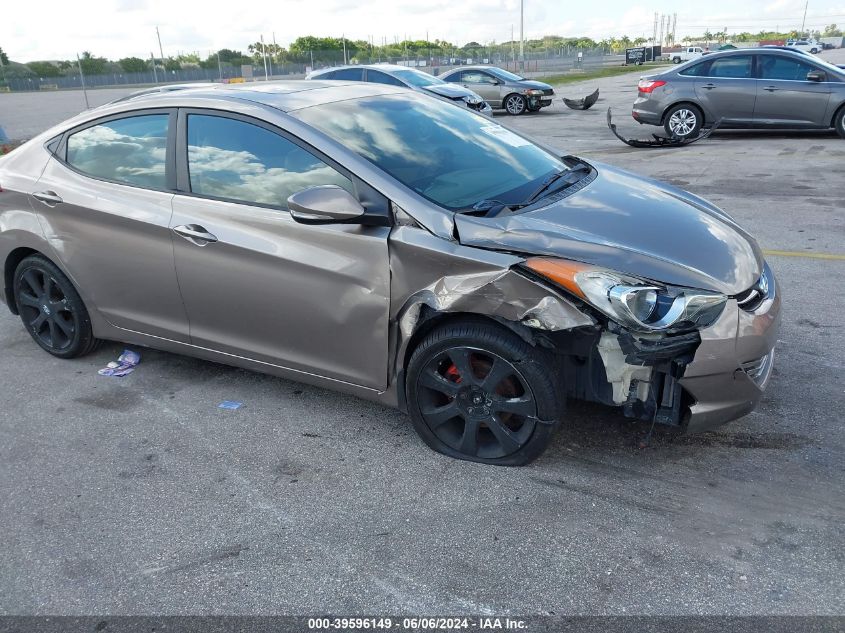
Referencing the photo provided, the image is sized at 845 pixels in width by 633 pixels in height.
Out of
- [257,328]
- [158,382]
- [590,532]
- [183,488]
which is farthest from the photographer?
[158,382]

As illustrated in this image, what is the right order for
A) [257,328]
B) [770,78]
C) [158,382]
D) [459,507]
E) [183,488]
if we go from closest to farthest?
[459,507] → [183,488] → [257,328] → [158,382] → [770,78]

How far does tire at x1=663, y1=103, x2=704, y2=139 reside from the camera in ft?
43.4

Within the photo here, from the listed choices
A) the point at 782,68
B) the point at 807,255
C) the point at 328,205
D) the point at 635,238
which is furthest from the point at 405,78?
the point at 635,238

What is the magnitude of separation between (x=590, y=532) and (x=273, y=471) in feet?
4.78

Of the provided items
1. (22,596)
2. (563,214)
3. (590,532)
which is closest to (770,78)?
(563,214)

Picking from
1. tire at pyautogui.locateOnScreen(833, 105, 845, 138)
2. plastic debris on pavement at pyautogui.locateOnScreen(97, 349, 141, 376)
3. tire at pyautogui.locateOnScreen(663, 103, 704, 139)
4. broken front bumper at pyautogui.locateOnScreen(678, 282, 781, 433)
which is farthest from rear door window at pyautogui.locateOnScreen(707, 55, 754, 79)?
plastic debris on pavement at pyautogui.locateOnScreen(97, 349, 141, 376)

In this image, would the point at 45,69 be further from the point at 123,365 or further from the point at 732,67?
the point at 123,365

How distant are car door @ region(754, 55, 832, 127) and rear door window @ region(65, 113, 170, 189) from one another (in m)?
11.9

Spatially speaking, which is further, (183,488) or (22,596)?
(183,488)

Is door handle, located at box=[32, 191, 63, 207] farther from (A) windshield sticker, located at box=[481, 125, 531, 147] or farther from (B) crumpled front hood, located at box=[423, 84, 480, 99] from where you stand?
(B) crumpled front hood, located at box=[423, 84, 480, 99]

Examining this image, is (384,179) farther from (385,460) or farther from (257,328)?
(385,460)

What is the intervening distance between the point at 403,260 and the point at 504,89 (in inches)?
749

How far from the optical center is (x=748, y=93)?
12.9m

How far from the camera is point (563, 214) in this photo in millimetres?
3318
